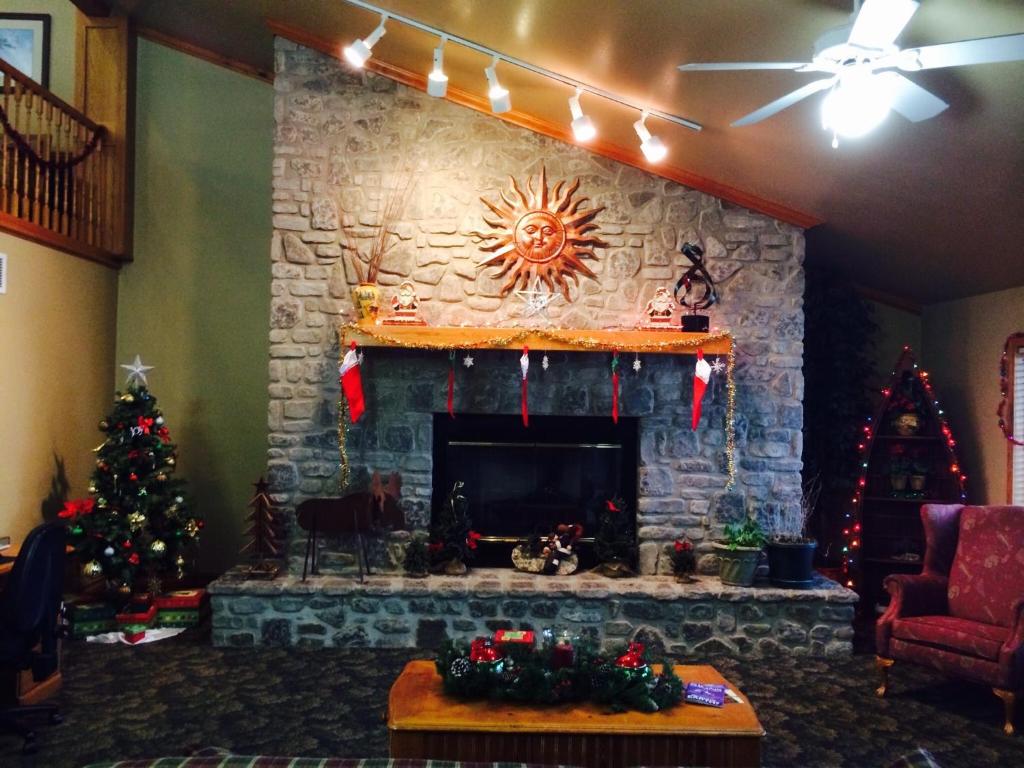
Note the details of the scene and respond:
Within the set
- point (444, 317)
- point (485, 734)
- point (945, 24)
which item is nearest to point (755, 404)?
point (444, 317)

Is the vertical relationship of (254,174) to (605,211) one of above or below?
above

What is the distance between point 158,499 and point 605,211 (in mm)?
3430

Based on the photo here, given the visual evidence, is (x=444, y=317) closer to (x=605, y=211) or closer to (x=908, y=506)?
(x=605, y=211)

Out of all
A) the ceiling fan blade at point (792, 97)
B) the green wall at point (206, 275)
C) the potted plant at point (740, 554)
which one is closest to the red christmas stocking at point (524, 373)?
the potted plant at point (740, 554)

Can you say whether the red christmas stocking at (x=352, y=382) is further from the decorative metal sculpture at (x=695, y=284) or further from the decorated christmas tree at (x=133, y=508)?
the decorative metal sculpture at (x=695, y=284)

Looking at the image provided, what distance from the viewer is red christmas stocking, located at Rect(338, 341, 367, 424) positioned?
17.0ft

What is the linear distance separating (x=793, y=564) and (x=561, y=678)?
2540 millimetres

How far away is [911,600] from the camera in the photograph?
4484mm

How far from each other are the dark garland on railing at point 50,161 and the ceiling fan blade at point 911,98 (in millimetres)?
4882

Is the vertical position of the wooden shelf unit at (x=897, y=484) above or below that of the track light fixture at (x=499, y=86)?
below

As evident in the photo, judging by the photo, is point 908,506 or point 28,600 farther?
point 908,506

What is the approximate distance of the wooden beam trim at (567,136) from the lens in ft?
18.0

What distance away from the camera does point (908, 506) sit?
20.0ft

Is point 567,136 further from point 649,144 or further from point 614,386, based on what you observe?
point 614,386
